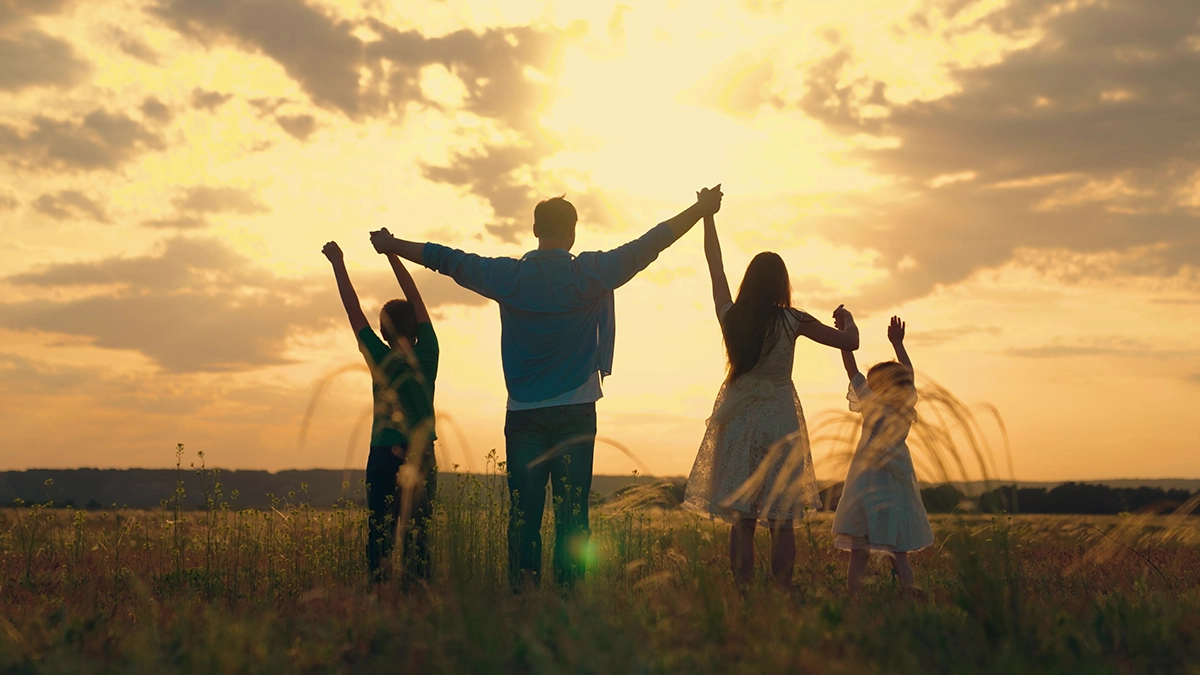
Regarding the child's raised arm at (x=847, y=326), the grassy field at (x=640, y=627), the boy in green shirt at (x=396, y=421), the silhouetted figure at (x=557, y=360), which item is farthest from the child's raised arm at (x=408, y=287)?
the child's raised arm at (x=847, y=326)

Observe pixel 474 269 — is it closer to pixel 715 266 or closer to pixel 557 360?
pixel 557 360

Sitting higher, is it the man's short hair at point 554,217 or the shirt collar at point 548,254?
the man's short hair at point 554,217

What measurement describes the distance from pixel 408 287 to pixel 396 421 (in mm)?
910

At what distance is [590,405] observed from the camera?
5543mm

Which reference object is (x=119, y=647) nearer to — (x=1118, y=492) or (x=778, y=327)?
(x=778, y=327)

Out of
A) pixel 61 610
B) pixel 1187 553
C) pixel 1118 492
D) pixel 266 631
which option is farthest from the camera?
pixel 1118 492

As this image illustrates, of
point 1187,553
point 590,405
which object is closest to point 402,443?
point 590,405

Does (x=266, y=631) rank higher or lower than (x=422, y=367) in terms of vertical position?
lower

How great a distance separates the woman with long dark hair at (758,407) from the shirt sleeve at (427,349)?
185 cm

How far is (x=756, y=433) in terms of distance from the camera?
235 inches

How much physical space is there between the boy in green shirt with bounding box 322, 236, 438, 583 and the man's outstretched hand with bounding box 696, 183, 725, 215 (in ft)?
6.31

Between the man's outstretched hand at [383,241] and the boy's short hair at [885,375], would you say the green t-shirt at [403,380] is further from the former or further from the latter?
the boy's short hair at [885,375]

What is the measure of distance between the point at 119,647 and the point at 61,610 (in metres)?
1.32

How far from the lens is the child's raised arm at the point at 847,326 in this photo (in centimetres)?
610
